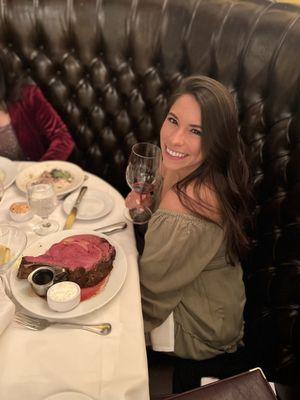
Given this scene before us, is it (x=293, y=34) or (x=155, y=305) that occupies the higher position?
(x=293, y=34)

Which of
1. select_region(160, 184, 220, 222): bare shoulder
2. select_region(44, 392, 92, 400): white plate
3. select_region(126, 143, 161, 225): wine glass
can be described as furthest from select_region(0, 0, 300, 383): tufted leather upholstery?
select_region(44, 392, 92, 400): white plate

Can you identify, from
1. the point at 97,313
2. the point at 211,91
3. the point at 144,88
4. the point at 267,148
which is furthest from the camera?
the point at 144,88

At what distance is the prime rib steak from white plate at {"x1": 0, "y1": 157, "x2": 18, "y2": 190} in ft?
1.74

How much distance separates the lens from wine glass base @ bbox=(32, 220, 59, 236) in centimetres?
152

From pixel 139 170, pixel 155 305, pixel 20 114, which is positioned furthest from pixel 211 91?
pixel 20 114

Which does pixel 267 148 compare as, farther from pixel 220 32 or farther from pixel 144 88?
pixel 144 88

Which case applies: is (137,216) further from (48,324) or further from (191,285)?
(48,324)

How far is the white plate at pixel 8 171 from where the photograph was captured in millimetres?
1797

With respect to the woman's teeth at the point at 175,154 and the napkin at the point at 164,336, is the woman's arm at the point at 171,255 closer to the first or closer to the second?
the napkin at the point at 164,336

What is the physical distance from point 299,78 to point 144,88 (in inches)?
35.1

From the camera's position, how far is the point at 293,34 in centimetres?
180

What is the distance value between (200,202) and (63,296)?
2.01 feet

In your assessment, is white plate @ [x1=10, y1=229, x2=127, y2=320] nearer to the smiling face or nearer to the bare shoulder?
the bare shoulder

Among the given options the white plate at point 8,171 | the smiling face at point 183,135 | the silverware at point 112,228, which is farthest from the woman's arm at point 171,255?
the white plate at point 8,171
